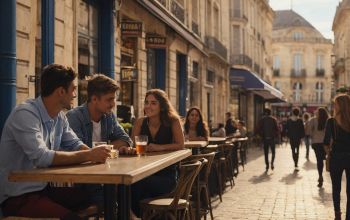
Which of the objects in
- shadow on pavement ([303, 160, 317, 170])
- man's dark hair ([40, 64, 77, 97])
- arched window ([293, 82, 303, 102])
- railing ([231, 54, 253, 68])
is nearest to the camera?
man's dark hair ([40, 64, 77, 97])

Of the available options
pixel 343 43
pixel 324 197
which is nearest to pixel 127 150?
pixel 324 197

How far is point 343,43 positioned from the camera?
185ft

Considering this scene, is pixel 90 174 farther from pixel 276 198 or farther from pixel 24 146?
pixel 276 198

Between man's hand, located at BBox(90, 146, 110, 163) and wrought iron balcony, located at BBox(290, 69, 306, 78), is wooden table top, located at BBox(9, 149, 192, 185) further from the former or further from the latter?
wrought iron balcony, located at BBox(290, 69, 306, 78)

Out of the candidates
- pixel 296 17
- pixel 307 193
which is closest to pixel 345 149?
pixel 307 193

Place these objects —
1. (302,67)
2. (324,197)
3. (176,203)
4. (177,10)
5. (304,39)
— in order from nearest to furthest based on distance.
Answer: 1. (176,203)
2. (324,197)
3. (177,10)
4. (302,67)
5. (304,39)

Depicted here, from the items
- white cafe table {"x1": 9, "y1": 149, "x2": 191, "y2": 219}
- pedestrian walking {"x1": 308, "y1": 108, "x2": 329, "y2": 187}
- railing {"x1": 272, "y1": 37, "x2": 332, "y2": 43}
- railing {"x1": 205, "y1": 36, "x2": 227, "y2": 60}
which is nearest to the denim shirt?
white cafe table {"x1": 9, "y1": 149, "x2": 191, "y2": 219}

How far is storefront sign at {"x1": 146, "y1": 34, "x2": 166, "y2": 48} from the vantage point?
14164mm

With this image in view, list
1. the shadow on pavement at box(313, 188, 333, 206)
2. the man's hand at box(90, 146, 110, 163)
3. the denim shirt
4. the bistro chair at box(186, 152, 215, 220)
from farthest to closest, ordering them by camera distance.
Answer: the shadow on pavement at box(313, 188, 333, 206)
the bistro chair at box(186, 152, 215, 220)
the denim shirt
the man's hand at box(90, 146, 110, 163)

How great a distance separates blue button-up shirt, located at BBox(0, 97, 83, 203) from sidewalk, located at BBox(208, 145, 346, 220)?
426cm

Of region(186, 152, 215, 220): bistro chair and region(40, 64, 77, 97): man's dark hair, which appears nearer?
region(40, 64, 77, 97): man's dark hair

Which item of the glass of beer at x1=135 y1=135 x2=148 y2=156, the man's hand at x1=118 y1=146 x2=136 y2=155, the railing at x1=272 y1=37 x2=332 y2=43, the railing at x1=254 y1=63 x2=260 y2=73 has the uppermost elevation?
the railing at x1=272 y1=37 x2=332 y2=43

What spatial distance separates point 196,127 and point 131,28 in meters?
3.08

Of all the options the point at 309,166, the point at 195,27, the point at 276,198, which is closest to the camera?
the point at 276,198
